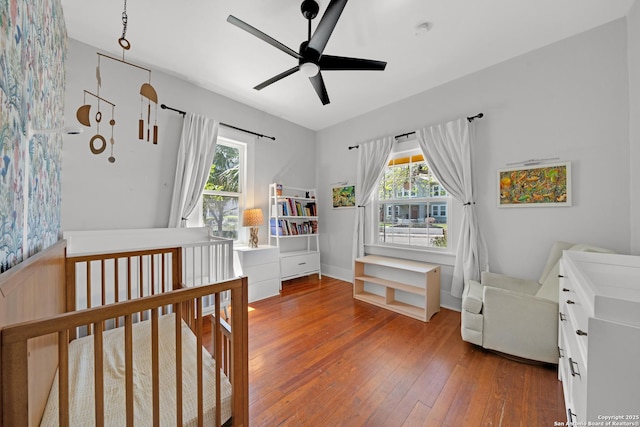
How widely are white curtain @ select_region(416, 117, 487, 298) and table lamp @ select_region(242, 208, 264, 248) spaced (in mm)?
2336

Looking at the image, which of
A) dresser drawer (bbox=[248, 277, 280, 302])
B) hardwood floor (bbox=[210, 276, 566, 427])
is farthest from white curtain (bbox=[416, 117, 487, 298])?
dresser drawer (bbox=[248, 277, 280, 302])

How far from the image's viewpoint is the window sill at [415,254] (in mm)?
2764

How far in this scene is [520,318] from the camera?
1697 mm

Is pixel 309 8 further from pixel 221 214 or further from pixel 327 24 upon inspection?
pixel 221 214

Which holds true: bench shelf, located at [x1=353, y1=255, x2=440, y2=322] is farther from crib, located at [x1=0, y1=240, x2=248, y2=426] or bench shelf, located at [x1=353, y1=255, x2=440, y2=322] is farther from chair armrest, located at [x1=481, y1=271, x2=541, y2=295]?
crib, located at [x1=0, y1=240, x2=248, y2=426]

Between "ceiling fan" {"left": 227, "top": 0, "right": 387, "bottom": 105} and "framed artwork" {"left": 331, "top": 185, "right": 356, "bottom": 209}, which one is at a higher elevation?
"ceiling fan" {"left": 227, "top": 0, "right": 387, "bottom": 105}

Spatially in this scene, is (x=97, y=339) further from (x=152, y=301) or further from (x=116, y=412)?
(x=116, y=412)

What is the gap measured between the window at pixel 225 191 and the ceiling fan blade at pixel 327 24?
2.00m

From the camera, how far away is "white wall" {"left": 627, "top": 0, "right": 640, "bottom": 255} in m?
1.71

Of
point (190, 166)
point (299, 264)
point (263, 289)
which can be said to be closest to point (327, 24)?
point (190, 166)

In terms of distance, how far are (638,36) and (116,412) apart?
3.80 m

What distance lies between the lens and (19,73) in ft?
2.74

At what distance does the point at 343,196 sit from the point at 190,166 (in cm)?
226

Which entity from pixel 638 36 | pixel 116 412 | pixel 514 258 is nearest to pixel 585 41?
pixel 638 36
